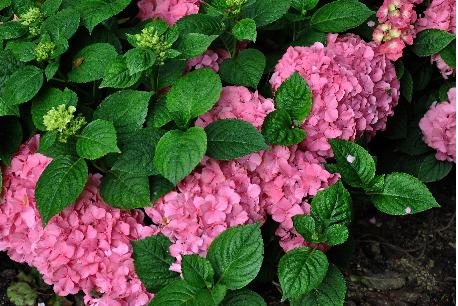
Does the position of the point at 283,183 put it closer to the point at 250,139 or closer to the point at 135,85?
the point at 250,139

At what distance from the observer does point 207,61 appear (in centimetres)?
241

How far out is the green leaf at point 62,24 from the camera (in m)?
2.27

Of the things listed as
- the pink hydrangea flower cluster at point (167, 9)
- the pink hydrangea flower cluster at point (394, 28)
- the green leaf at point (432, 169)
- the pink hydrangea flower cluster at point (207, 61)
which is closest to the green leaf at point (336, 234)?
the pink hydrangea flower cluster at point (207, 61)

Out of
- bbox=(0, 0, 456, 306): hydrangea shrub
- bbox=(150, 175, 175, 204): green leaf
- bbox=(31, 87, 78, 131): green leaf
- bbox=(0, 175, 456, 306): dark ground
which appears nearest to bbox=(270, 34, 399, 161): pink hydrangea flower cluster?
bbox=(0, 0, 456, 306): hydrangea shrub

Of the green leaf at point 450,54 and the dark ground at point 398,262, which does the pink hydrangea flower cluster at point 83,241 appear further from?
the green leaf at point 450,54

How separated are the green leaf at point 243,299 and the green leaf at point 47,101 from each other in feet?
2.63

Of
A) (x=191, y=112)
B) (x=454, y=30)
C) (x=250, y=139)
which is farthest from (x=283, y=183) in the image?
(x=454, y=30)

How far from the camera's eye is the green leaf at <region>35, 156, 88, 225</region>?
2.00 m

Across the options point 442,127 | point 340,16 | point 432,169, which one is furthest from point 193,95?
point 432,169

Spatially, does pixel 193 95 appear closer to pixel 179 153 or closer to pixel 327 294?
pixel 179 153

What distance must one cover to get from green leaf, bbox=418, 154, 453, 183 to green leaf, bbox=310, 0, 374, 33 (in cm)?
84

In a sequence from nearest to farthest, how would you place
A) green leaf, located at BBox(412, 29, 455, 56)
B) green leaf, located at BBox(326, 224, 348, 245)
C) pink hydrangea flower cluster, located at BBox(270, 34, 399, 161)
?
green leaf, located at BBox(326, 224, 348, 245)
pink hydrangea flower cluster, located at BBox(270, 34, 399, 161)
green leaf, located at BBox(412, 29, 455, 56)

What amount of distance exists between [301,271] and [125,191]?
0.61 metres

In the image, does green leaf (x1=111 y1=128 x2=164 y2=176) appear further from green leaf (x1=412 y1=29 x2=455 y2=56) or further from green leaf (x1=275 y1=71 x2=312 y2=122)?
green leaf (x1=412 y1=29 x2=455 y2=56)
